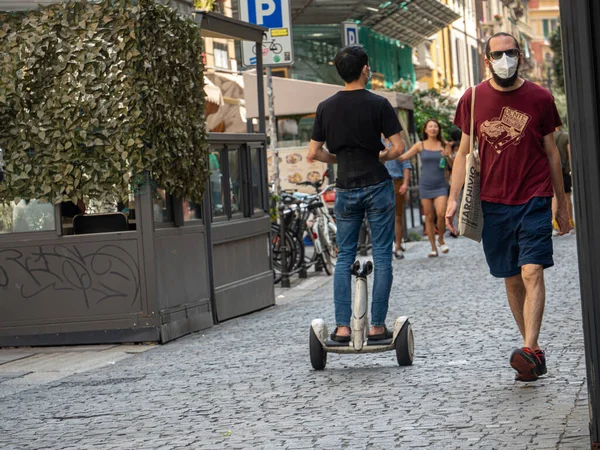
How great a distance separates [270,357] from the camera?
8.56m

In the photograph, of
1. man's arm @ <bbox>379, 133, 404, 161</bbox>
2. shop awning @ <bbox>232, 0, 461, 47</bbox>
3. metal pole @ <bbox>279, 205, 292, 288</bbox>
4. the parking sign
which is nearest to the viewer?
man's arm @ <bbox>379, 133, 404, 161</bbox>

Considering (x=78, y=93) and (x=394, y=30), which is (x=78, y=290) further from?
(x=394, y=30)

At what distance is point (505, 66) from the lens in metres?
6.73

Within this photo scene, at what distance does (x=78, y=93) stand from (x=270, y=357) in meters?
2.56

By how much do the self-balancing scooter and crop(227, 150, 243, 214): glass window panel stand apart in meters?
4.41

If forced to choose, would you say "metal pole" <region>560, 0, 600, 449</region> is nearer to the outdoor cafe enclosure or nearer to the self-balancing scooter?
the self-balancing scooter

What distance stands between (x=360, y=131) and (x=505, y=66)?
145cm

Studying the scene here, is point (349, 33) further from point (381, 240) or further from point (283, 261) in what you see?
point (381, 240)

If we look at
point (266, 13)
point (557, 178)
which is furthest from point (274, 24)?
point (557, 178)

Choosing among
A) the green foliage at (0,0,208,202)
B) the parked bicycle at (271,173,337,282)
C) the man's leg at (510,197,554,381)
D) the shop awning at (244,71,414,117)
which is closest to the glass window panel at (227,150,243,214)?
the green foliage at (0,0,208,202)

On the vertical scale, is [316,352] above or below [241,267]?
below

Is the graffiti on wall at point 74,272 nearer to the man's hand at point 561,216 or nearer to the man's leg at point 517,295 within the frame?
the man's leg at point 517,295

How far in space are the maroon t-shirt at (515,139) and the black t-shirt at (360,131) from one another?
1191mm

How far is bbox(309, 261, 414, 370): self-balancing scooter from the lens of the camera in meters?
7.56
